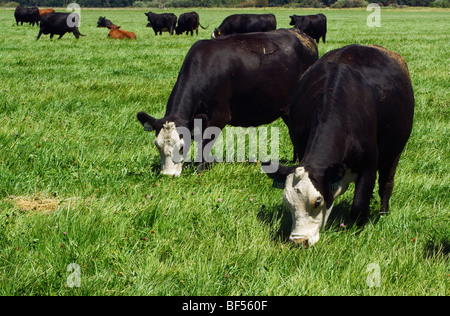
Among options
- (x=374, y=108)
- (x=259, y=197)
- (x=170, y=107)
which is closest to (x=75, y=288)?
(x=259, y=197)

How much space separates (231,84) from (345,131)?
2.79 metres

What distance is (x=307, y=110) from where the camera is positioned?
14.0 feet

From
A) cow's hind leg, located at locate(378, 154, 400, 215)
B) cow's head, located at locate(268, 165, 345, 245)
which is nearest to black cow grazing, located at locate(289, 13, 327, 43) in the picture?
→ cow's hind leg, located at locate(378, 154, 400, 215)

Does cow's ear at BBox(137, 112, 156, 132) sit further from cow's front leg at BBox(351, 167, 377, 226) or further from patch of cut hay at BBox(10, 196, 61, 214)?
cow's front leg at BBox(351, 167, 377, 226)

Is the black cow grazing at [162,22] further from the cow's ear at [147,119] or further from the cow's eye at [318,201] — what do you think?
the cow's eye at [318,201]

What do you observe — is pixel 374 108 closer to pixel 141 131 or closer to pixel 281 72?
pixel 281 72

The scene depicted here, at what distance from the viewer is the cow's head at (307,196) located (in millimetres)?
3488

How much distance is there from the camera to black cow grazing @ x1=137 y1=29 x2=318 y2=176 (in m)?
5.49

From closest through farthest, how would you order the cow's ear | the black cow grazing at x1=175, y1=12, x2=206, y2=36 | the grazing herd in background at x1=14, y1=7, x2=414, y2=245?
the grazing herd in background at x1=14, y1=7, x2=414, y2=245, the cow's ear, the black cow grazing at x1=175, y1=12, x2=206, y2=36

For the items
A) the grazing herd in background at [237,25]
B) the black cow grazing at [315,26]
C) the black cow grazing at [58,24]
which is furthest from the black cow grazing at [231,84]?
the black cow grazing at [58,24]

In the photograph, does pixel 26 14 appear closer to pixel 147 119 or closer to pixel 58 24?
pixel 58 24

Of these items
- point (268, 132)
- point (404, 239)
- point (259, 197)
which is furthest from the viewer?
point (268, 132)

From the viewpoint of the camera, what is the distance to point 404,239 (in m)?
3.97

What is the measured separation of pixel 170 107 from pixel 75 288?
3.04 m
